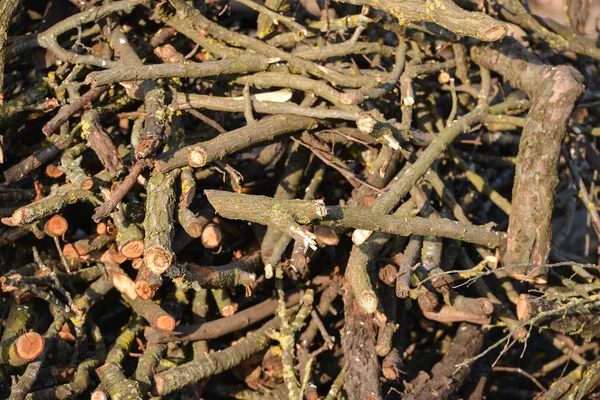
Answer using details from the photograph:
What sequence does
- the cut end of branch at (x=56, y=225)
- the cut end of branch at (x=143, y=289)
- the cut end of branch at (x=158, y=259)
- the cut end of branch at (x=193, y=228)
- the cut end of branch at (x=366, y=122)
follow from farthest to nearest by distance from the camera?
the cut end of branch at (x=56, y=225)
the cut end of branch at (x=143, y=289)
the cut end of branch at (x=366, y=122)
the cut end of branch at (x=193, y=228)
the cut end of branch at (x=158, y=259)

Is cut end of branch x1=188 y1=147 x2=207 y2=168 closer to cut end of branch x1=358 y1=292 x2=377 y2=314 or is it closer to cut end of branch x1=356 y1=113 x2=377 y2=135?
cut end of branch x1=356 y1=113 x2=377 y2=135

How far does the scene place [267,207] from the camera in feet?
10.9

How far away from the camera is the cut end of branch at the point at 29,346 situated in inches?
142

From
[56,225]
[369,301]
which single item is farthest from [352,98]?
[56,225]

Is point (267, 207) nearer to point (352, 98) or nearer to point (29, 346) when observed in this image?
point (352, 98)

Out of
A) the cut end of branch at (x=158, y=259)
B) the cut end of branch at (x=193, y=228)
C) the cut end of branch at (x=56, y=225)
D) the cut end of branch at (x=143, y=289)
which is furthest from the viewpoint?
the cut end of branch at (x=56, y=225)

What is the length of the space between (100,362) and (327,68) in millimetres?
2028

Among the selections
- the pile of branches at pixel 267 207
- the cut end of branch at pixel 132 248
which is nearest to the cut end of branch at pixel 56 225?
the pile of branches at pixel 267 207

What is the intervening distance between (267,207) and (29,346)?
4.47ft

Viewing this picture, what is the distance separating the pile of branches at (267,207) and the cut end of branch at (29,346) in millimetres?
13

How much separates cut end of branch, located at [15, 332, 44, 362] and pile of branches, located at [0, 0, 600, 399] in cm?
1

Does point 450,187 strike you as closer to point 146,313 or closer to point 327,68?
point 327,68

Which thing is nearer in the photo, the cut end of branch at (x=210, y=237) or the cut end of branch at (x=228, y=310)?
the cut end of branch at (x=210, y=237)

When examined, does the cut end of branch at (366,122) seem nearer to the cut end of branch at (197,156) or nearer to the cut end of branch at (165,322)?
the cut end of branch at (197,156)
